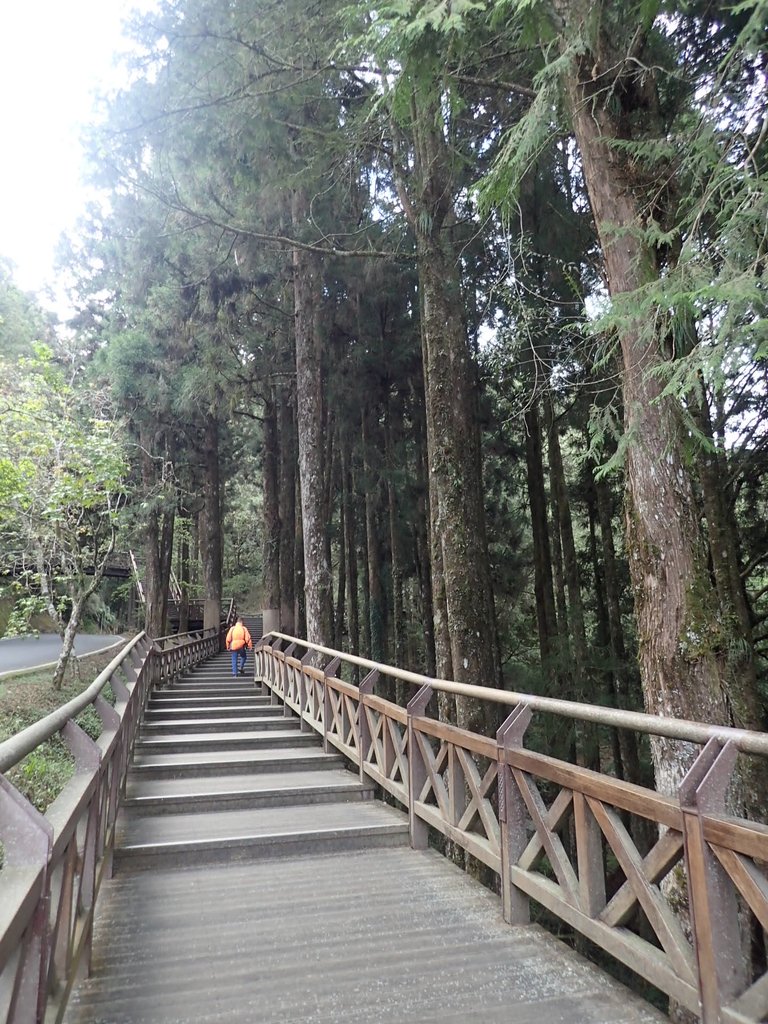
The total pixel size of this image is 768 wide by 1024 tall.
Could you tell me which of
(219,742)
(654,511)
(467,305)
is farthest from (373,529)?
(654,511)

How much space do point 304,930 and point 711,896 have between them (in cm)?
209

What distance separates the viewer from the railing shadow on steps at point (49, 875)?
1763 mm

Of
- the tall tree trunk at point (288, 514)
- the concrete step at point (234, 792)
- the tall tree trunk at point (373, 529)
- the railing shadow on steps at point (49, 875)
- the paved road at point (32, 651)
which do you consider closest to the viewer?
the railing shadow on steps at point (49, 875)

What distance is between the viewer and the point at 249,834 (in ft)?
15.3

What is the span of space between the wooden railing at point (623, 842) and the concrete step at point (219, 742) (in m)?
3.57

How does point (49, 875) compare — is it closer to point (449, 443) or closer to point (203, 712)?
point (449, 443)

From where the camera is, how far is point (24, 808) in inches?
77.1

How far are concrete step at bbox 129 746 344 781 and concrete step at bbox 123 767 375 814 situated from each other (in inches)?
4.1

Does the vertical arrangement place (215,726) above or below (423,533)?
below

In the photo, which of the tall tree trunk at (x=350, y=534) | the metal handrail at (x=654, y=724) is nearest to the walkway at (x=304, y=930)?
the metal handrail at (x=654, y=724)

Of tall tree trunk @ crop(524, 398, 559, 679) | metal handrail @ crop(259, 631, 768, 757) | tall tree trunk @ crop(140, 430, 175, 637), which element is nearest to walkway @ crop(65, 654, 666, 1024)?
metal handrail @ crop(259, 631, 768, 757)

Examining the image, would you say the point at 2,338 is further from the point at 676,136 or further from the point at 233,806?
the point at 676,136

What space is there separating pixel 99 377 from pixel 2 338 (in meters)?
9.83

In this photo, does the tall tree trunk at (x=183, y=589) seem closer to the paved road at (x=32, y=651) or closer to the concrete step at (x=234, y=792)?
the paved road at (x=32, y=651)
